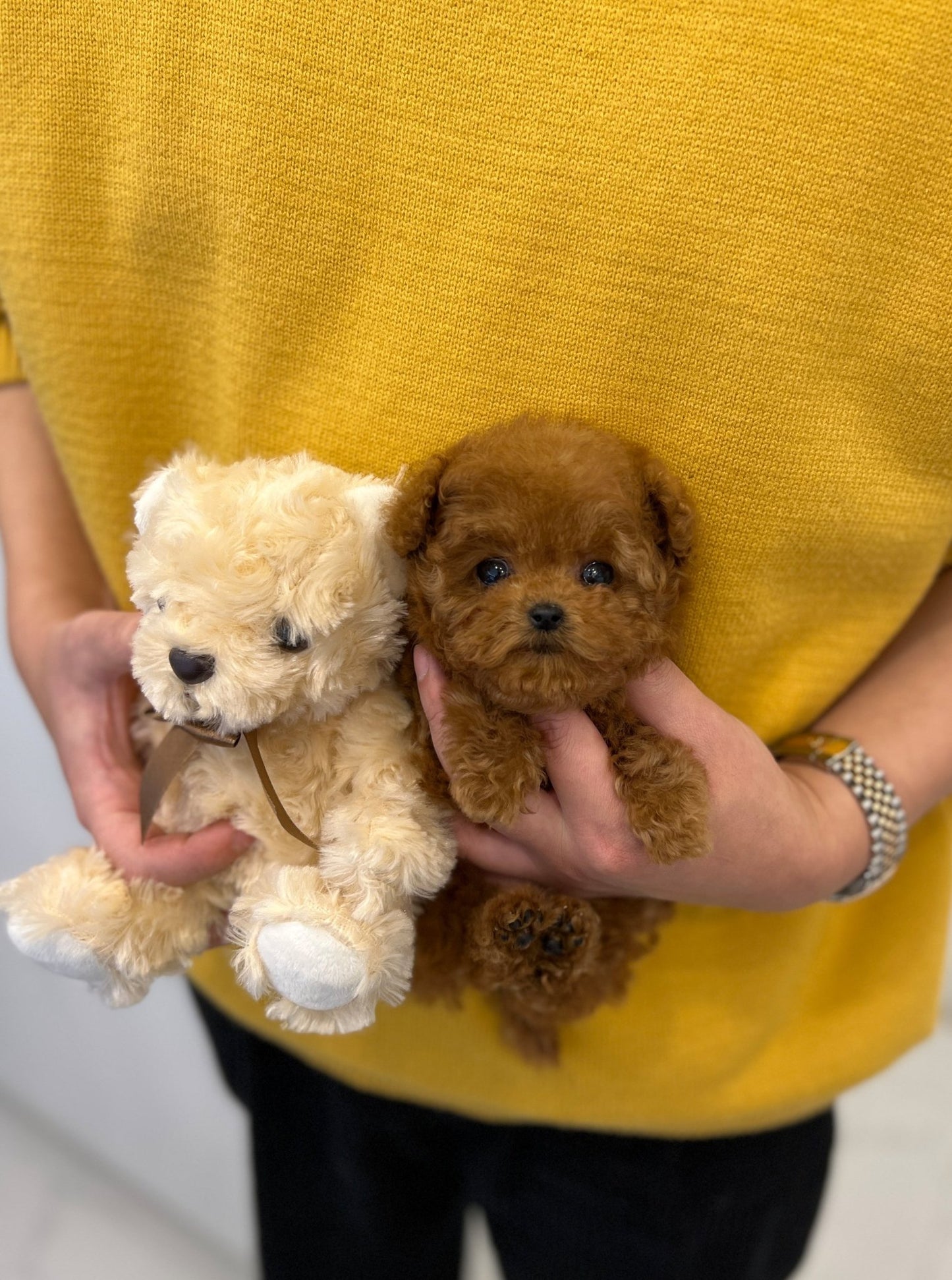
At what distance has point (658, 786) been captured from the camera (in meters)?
Answer: 0.45

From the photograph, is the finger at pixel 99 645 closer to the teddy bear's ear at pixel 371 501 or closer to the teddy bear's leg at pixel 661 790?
the teddy bear's ear at pixel 371 501

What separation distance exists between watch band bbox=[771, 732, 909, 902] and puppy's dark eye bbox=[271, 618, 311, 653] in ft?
1.04

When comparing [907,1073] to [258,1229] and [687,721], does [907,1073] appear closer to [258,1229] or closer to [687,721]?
[258,1229]

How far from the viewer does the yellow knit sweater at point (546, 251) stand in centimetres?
42

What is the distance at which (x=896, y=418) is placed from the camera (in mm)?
461

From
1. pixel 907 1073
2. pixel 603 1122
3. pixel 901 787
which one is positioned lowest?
pixel 907 1073

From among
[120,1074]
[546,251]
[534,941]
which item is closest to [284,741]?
[534,941]

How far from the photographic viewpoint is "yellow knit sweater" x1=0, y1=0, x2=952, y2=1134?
418 mm

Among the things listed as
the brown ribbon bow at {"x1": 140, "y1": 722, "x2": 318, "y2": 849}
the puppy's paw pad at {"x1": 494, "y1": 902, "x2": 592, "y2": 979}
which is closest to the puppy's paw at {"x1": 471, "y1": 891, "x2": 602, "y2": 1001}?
the puppy's paw pad at {"x1": 494, "y1": 902, "x2": 592, "y2": 979}

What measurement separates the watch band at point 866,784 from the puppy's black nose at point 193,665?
0.35 meters

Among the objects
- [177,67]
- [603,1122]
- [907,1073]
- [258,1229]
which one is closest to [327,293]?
[177,67]

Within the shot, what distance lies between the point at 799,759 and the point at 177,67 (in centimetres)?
52

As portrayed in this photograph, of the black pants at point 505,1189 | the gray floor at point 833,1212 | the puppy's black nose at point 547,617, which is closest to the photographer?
the puppy's black nose at point 547,617

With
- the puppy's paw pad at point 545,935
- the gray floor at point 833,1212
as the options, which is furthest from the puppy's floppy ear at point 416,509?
the gray floor at point 833,1212
